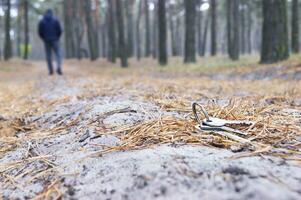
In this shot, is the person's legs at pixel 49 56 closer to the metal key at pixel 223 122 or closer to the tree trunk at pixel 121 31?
the tree trunk at pixel 121 31

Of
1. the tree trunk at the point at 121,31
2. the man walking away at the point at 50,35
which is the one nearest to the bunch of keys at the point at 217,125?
the man walking away at the point at 50,35

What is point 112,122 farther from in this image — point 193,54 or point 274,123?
point 193,54

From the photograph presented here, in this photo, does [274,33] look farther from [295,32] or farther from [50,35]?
[295,32]

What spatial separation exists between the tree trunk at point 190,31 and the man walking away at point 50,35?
5.60m

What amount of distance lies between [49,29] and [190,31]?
591cm

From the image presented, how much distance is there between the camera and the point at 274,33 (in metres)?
11.4

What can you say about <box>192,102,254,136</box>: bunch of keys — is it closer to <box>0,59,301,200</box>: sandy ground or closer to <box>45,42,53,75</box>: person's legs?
<box>0,59,301,200</box>: sandy ground

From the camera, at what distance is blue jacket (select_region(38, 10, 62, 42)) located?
12070 millimetres

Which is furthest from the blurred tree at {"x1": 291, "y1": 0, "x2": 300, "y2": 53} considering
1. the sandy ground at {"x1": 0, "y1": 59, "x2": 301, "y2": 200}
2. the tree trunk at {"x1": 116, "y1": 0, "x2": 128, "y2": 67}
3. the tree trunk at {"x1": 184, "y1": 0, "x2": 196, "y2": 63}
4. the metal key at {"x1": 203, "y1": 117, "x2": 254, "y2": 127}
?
the sandy ground at {"x1": 0, "y1": 59, "x2": 301, "y2": 200}

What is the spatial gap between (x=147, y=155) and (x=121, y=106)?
1383mm

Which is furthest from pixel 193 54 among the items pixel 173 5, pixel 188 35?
pixel 173 5

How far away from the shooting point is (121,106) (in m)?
3.31

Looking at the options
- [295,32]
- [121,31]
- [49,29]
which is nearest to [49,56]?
[49,29]

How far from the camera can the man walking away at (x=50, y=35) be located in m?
12.0
